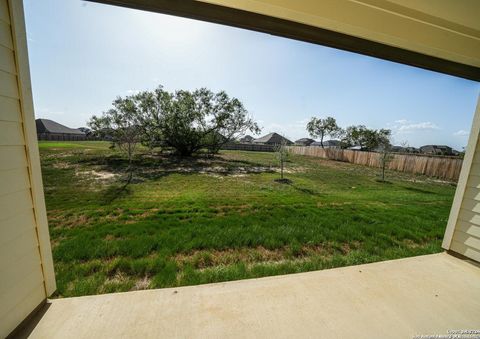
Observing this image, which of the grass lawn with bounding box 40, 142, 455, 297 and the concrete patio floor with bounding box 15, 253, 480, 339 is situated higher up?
the concrete patio floor with bounding box 15, 253, 480, 339

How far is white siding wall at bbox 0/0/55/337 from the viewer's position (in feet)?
3.02

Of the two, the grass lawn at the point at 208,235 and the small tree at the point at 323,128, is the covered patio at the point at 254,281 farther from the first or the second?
the small tree at the point at 323,128

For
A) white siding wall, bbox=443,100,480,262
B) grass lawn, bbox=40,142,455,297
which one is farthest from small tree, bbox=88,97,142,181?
white siding wall, bbox=443,100,480,262

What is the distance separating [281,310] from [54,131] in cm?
3515

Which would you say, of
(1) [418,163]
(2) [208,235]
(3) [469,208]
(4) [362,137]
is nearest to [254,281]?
(2) [208,235]

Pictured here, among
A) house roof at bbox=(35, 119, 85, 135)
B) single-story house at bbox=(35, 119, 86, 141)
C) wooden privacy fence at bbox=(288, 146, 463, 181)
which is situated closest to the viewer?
wooden privacy fence at bbox=(288, 146, 463, 181)

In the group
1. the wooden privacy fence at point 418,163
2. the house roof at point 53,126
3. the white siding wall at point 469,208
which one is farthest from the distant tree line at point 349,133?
the house roof at point 53,126

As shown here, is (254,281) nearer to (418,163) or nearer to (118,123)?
(118,123)

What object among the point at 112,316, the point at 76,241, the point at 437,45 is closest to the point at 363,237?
the point at 437,45

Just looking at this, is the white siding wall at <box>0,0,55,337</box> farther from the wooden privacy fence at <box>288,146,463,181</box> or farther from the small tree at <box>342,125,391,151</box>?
the small tree at <box>342,125,391,151</box>

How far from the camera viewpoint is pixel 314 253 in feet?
7.61

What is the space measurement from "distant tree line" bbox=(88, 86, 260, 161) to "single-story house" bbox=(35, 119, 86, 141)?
621 inches

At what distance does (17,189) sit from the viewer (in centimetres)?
100

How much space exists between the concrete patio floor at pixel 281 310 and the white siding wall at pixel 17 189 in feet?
0.65
